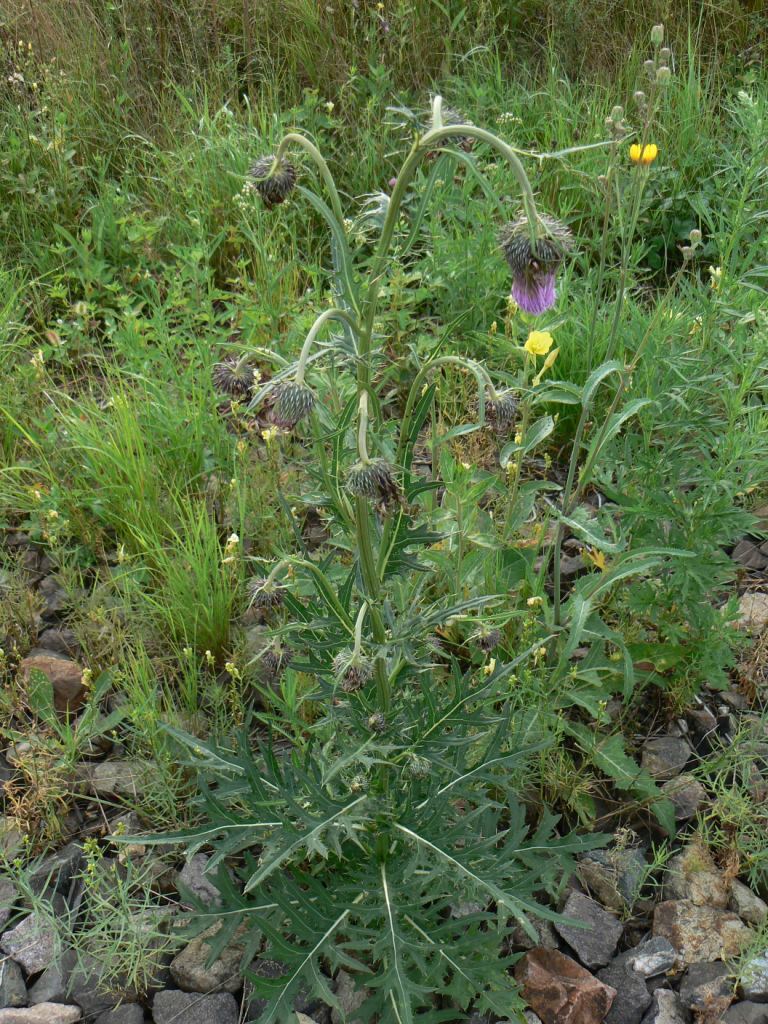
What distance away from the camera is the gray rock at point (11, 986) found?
6.91ft

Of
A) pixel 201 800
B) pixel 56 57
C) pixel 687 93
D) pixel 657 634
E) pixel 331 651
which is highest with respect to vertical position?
pixel 56 57

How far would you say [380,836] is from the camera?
2.05m

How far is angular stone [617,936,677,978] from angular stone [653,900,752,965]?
0.06ft

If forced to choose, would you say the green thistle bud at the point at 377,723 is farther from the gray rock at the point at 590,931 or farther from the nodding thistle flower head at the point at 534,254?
the nodding thistle flower head at the point at 534,254

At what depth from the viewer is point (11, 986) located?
213 centimetres

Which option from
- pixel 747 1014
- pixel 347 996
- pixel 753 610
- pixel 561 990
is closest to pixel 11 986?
pixel 347 996

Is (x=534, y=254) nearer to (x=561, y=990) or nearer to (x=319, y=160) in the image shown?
(x=319, y=160)

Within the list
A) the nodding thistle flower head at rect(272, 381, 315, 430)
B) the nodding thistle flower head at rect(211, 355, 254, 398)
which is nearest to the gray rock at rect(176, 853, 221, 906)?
the nodding thistle flower head at rect(211, 355, 254, 398)

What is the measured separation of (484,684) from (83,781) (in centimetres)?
109

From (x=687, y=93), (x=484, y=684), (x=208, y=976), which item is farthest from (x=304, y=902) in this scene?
(x=687, y=93)

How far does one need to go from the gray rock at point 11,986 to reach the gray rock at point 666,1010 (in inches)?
52.2

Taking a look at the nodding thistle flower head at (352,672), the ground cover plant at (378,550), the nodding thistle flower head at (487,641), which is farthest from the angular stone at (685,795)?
the nodding thistle flower head at (352,672)

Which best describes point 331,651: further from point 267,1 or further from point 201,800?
point 267,1

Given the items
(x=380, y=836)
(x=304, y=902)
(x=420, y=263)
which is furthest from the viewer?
(x=420, y=263)
